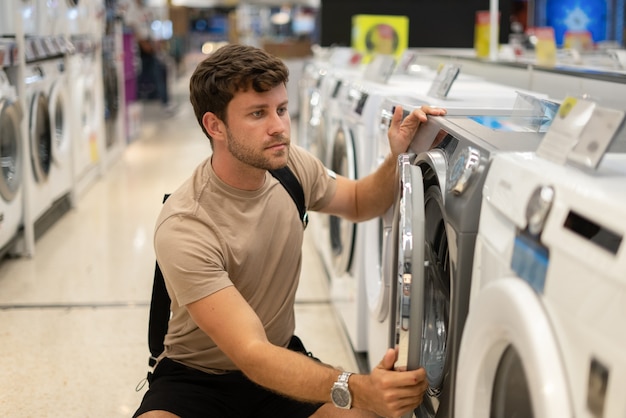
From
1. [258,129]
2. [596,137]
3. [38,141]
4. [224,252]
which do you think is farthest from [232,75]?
[38,141]

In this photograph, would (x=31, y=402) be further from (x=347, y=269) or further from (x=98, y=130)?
(x=98, y=130)

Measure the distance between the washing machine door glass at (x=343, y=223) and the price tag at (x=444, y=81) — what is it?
0.48m

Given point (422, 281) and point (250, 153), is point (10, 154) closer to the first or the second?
point (250, 153)

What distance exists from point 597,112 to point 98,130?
19.4ft

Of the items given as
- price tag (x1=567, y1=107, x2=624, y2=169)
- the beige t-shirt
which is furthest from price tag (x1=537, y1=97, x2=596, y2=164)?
the beige t-shirt

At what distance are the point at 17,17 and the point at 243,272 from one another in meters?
2.77

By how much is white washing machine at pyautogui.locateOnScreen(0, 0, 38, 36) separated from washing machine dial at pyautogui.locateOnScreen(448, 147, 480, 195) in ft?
10.4

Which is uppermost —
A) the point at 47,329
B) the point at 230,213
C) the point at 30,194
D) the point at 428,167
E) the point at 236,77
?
the point at 236,77

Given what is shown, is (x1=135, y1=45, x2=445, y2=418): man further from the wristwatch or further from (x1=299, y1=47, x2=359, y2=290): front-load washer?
(x1=299, y1=47, x2=359, y2=290): front-load washer

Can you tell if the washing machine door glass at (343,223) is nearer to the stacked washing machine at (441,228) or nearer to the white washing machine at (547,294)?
the stacked washing machine at (441,228)

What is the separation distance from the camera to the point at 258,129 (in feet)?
5.90

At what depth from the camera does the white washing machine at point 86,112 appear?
18.6 feet

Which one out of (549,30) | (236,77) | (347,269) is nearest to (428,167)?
(236,77)

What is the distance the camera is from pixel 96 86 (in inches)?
259
